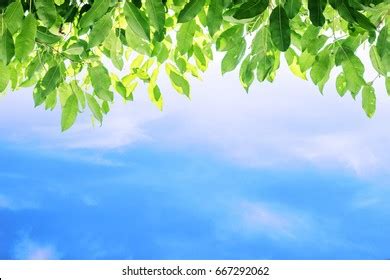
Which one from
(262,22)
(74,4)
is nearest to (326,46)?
(262,22)

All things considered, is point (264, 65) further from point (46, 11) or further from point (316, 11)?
point (46, 11)

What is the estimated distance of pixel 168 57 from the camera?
114 inches

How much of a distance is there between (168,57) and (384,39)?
114cm

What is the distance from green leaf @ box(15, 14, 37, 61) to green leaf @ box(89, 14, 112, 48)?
208 mm

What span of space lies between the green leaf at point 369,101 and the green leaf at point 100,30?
1123 mm

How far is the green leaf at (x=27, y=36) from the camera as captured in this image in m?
1.85

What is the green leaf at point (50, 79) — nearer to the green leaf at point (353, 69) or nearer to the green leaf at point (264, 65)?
the green leaf at point (264, 65)

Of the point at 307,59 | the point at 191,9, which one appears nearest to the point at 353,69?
the point at 307,59

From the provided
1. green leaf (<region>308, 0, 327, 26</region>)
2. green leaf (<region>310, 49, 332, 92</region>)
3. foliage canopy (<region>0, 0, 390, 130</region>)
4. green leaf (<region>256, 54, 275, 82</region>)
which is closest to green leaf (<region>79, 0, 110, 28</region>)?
foliage canopy (<region>0, 0, 390, 130</region>)

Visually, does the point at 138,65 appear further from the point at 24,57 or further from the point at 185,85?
the point at 24,57

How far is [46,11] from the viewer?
2.03 m

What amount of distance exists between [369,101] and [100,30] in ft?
3.89

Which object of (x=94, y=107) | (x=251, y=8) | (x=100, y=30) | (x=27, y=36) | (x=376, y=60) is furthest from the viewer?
(x=94, y=107)

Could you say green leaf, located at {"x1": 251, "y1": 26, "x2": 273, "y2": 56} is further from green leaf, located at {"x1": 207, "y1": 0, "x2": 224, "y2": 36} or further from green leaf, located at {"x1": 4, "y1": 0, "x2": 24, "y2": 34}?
green leaf, located at {"x1": 4, "y1": 0, "x2": 24, "y2": 34}
